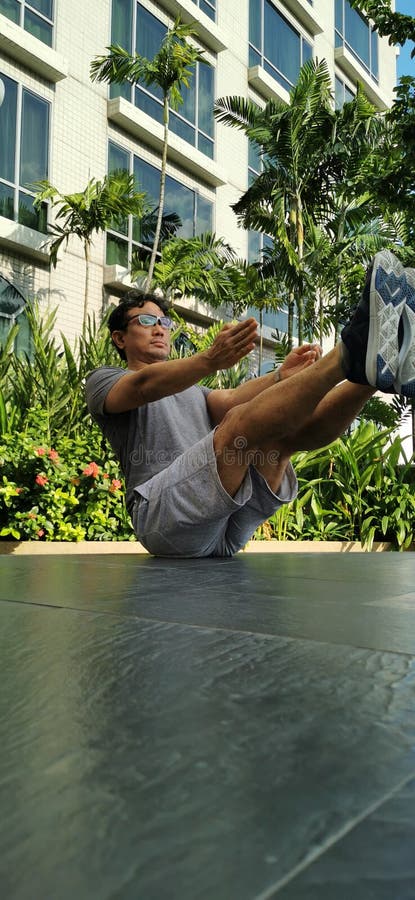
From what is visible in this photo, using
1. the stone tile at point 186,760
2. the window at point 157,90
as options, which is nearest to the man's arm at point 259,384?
the stone tile at point 186,760

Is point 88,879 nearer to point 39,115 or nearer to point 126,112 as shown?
point 39,115

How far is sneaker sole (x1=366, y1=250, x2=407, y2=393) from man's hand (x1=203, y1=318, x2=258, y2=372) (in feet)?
1.27

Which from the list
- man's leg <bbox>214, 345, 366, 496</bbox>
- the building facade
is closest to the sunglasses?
man's leg <bbox>214, 345, 366, 496</bbox>

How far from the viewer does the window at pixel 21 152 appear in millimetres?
9492

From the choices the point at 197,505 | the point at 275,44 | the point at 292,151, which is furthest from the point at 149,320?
the point at 275,44

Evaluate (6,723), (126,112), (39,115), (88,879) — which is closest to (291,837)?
(88,879)

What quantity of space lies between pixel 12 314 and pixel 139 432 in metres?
7.95

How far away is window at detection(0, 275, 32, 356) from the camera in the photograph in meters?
9.52

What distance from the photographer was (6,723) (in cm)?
57

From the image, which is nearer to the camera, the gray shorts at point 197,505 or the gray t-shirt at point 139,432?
the gray shorts at point 197,505

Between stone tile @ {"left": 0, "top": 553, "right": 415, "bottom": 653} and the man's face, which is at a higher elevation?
the man's face

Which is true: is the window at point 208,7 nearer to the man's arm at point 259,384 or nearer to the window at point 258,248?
the window at point 258,248

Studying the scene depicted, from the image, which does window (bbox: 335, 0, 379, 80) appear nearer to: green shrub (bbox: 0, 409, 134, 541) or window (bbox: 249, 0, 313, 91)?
window (bbox: 249, 0, 313, 91)

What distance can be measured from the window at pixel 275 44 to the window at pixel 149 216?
402 centimetres
